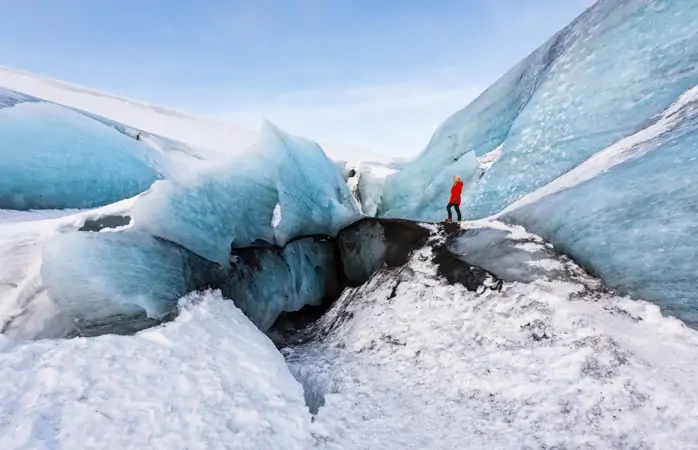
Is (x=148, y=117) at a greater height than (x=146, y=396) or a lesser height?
greater

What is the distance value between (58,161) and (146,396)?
848 centimetres

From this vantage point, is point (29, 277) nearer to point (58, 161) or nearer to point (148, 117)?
point (58, 161)

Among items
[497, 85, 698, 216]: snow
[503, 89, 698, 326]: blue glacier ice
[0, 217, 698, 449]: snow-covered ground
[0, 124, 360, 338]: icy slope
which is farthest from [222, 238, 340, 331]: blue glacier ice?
[503, 89, 698, 326]: blue glacier ice

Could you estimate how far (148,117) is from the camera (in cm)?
3156

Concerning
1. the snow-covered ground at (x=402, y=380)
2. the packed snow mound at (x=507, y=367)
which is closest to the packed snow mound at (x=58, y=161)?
the snow-covered ground at (x=402, y=380)

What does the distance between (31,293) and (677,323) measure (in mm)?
8322

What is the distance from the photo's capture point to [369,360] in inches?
249

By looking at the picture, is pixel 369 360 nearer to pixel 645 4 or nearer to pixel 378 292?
pixel 378 292

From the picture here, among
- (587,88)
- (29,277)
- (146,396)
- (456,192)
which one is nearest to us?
(146,396)

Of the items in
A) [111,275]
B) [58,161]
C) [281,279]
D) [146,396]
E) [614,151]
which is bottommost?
[281,279]

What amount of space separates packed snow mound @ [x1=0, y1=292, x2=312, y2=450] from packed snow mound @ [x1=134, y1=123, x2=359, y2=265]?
2.35 meters

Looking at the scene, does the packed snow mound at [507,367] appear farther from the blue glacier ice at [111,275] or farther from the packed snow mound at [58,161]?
the packed snow mound at [58,161]

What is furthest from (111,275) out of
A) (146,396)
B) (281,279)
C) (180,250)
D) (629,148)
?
(629,148)

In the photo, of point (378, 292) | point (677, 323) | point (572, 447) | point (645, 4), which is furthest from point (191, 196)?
point (645, 4)
